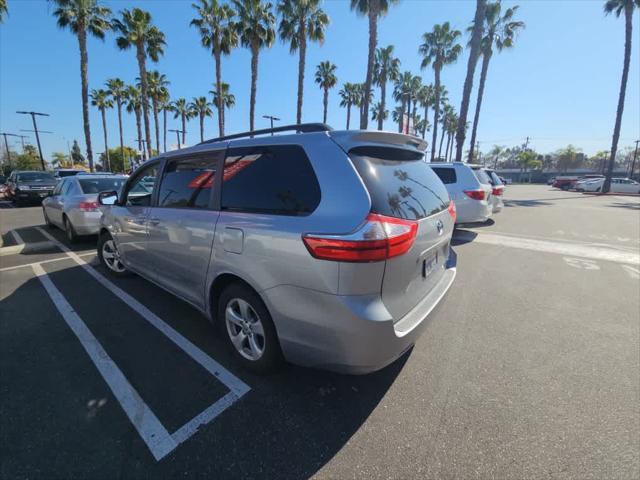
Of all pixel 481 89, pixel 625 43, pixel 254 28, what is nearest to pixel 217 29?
pixel 254 28

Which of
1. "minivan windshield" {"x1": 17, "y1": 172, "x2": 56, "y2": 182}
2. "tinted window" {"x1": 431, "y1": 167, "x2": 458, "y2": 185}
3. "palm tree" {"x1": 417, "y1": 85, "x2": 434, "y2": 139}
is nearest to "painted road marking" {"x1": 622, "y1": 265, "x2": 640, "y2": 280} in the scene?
"tinted window" {"x1": 431, "y1": 167, "x2": 458, "y2": 185}

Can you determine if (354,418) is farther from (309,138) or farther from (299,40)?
(299,40)

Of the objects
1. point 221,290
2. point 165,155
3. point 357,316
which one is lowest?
point 221,290

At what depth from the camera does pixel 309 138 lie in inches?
85.3

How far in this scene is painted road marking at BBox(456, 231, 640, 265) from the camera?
6094 mm

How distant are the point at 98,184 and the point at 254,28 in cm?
2038

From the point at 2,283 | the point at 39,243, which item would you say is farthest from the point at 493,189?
the point at 39,243

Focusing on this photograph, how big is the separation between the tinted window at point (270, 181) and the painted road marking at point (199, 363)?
1.41 metres

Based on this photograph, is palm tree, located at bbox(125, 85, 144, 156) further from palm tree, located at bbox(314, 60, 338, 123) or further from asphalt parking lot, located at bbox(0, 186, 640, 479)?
asphalt parking lot, located at bbox(0, 186, 640, 479)

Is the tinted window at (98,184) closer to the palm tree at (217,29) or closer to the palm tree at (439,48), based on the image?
the palm tree at (217,29)

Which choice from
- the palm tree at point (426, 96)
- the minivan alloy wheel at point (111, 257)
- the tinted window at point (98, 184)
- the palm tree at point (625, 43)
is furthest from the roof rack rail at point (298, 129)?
the palm tree at point (426, 96)

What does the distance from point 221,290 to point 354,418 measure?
1500 mm

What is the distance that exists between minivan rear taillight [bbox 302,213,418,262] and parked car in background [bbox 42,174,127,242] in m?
6.28

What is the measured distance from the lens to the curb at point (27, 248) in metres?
6.21
